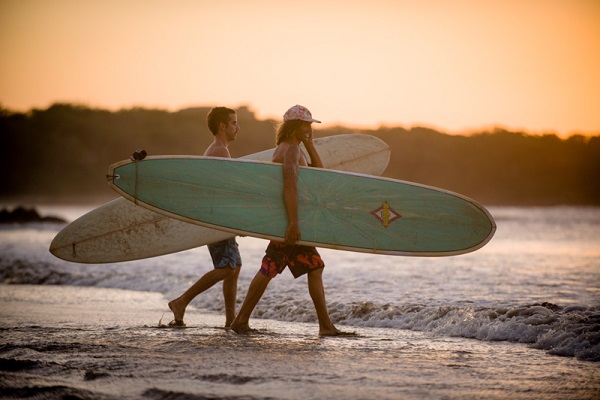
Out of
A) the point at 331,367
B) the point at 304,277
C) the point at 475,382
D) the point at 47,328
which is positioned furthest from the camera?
the point at 304,277

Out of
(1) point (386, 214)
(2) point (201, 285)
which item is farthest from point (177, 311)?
(1) point (386, 214)

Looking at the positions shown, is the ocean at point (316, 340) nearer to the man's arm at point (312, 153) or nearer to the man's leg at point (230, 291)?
the man's leg at point (230, 291)

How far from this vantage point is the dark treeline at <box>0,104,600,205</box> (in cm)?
4759

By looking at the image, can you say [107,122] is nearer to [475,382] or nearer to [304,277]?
[304,277]

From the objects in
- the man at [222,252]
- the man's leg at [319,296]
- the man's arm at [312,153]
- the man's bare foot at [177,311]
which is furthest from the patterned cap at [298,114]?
the man's bare foot at [177,311]

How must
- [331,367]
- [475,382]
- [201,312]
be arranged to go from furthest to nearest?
[201,312], [331,367], [475,382]

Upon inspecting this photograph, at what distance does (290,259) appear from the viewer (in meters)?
5.21

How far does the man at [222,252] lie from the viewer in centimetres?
556

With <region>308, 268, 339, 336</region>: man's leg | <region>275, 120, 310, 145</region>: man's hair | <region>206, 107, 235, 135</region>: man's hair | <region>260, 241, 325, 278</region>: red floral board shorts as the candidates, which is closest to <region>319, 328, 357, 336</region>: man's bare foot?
<region>308, 268, 339, 336</region>: man's leg

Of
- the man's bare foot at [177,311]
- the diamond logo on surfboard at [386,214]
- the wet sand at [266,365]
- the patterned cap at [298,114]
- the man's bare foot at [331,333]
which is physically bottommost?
the wet sand at [266,365]

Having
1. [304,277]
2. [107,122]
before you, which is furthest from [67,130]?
[304,277]

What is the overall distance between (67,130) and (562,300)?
181ft

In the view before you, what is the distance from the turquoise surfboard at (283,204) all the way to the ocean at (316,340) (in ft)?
2.17

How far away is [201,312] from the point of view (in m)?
7.33
